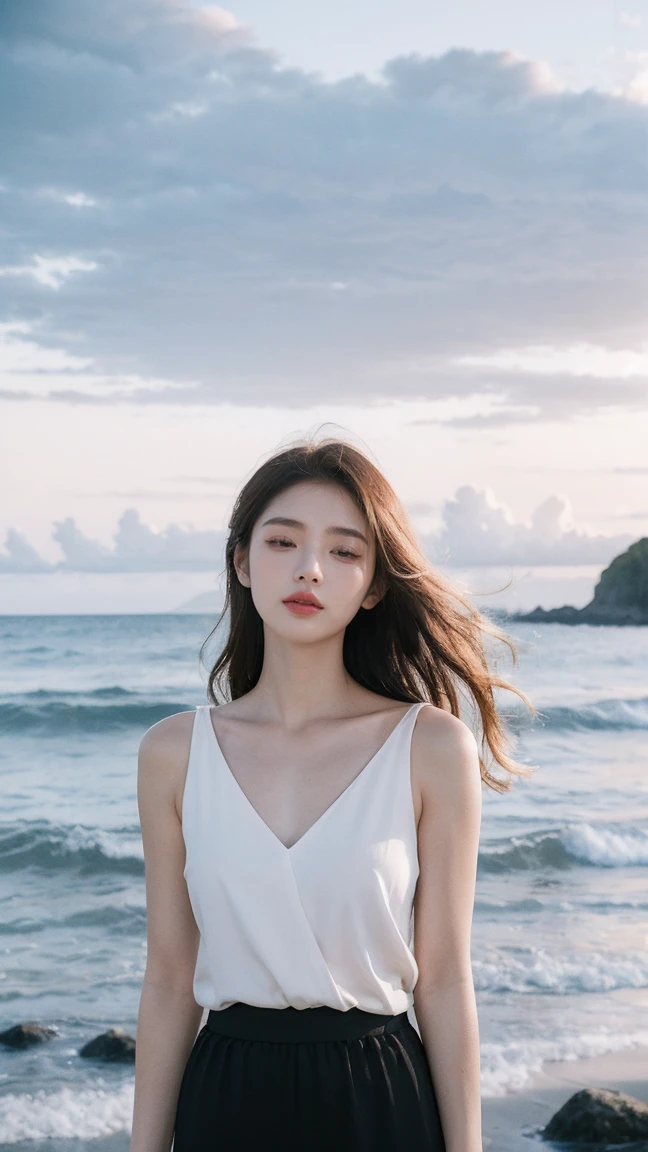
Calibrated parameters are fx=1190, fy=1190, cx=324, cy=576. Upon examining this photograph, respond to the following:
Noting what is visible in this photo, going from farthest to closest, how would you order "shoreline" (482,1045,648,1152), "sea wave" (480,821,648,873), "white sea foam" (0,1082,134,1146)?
1. "sea wave" (480,821,648,873)
2. "white sea foam" (0,1082,134,1146)
3. "shoreline" (482,1045,648,1152)

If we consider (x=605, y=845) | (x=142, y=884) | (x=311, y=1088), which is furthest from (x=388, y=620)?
(x=605, y=845)

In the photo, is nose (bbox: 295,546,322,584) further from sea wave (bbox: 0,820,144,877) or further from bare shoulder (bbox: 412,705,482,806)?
sea wave (bbox: 0,820,144,877)

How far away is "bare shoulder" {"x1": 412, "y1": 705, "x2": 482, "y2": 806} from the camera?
1.71 metres

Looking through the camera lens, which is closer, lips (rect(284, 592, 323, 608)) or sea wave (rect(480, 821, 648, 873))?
lips (rect(284, 592, 323, 608))

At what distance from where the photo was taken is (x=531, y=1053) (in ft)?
15.0

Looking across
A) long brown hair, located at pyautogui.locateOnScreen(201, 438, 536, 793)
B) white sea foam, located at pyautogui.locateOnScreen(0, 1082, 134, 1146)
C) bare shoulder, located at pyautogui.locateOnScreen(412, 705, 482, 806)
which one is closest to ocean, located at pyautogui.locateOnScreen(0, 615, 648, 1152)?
white sea foam, located at pyautogui.locateOnScreen(0, 1082, 134, 1146)

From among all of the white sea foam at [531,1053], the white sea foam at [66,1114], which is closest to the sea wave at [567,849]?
the white sea foam at [531,1053]

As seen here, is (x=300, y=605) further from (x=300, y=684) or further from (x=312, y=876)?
(x=312, y=876)

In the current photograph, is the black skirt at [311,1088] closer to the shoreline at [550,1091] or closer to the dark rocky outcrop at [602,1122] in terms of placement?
the dark rocky outcrop at [602,1122]

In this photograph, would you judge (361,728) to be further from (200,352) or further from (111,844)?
(200,352)

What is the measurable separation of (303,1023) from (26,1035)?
12.2 ft

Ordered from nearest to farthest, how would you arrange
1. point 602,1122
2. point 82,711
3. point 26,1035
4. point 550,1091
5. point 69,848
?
point 602,1122 < point 550,1091 < point 26,1035 < point 69,848 < point 82,711

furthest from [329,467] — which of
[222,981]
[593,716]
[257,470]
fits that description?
[593,716]

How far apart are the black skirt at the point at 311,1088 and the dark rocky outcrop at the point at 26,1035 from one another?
3.49 metres
